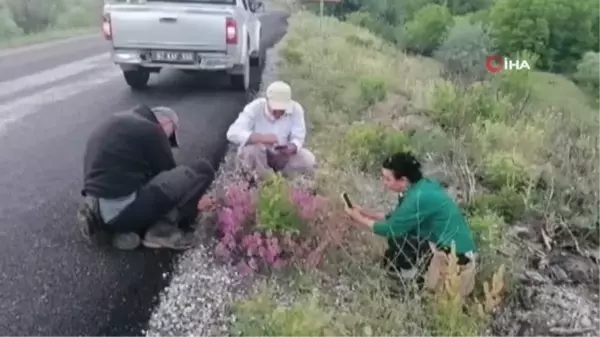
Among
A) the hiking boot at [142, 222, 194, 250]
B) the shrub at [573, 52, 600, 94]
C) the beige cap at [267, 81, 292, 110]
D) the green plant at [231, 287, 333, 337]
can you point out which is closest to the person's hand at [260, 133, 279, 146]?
the beige cap at [267, 81, 292, 110]

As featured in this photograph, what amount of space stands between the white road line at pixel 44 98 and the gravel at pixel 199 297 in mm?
5464

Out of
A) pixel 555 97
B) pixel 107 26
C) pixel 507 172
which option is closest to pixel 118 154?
pixel 507 172

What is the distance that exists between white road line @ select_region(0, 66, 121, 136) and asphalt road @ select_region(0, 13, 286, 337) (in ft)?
0.05

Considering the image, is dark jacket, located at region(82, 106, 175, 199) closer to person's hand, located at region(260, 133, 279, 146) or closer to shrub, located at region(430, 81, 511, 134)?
person's hand, located at region(260, 133, 279, 146)

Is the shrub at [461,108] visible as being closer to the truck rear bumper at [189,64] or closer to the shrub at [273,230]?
the truck rear bumper at [189,64]

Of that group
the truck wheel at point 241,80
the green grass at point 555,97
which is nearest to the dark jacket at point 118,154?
the truck wheel at point 241,80

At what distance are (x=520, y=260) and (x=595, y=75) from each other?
3804cm

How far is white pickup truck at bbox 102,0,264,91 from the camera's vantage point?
11.6m

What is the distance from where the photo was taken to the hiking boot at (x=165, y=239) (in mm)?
5965

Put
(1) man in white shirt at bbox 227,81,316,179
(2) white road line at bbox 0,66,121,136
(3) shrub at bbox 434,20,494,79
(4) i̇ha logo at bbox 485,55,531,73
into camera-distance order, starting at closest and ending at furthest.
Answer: (1) man in white shirt at bbox 227,81,316,179 → (2) white road line at bbox 0,66,121,136 → (4) i̇ha logo at bbox 485,55,531,73 → (3) shrub at bbox 434,20,494,79

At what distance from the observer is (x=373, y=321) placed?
4770 millimetres

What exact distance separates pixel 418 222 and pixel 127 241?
230cm

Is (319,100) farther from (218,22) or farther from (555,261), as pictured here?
(555,261)

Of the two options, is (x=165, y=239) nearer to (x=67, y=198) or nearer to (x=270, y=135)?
(x=270, y=135)
